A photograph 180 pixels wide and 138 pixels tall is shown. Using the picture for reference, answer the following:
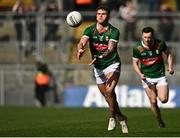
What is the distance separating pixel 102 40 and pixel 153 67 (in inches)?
109

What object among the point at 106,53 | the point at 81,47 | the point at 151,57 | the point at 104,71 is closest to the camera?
the point at 81,47

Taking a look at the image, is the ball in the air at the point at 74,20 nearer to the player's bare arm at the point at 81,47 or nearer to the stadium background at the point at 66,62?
the player's bare arm at the point at 81,47

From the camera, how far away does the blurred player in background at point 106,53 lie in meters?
16.8

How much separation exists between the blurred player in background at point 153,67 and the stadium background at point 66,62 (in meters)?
13.5

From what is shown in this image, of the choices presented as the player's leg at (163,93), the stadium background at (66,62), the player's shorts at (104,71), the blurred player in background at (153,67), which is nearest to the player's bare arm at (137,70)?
the blurred player in background at (153,67)

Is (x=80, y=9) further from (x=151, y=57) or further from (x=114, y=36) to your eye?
(x=114, y=36)

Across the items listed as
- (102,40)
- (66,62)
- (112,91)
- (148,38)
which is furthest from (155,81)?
(66,62)

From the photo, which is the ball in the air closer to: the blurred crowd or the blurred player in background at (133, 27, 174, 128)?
the blurred player in background at (133, 27, 174, 128)

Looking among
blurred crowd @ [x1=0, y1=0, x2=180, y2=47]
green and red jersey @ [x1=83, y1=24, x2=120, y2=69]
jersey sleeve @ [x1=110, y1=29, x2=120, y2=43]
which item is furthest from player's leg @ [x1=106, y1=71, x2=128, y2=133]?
blurred crowd @ [x1=0, y1=0, x2=180, y2=47]

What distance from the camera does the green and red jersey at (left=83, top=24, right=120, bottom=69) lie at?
1695 centimetres

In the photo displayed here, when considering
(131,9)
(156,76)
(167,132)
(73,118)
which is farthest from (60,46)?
(167,132)

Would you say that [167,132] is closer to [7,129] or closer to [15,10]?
[7,129]

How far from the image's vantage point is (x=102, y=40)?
17.0m

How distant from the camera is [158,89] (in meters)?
19.3
